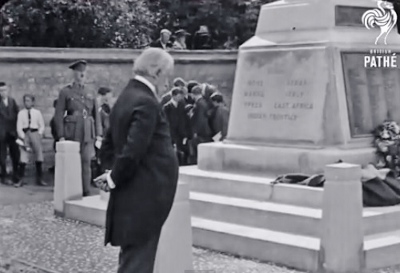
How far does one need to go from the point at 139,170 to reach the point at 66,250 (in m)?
3.63

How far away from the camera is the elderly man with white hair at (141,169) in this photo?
619cm

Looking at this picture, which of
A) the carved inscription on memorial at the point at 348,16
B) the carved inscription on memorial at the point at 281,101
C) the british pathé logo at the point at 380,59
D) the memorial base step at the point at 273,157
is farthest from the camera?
the british pathé logo at the point at 380,59

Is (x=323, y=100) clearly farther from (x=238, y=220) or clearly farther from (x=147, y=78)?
(x=147, y=78)

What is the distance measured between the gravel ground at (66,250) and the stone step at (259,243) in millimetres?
113

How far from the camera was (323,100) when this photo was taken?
10648 millimetres

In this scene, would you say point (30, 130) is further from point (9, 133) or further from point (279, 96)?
point (279, 96)

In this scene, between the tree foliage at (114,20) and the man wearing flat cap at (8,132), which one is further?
the tree foliage at (114,20)


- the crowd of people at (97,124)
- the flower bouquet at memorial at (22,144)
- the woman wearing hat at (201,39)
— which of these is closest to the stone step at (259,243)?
the crowd of people at (97,124)

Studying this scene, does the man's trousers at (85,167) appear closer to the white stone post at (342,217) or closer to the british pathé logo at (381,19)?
the british pathé logo at (381,19)

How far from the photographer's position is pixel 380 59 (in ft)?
37.2

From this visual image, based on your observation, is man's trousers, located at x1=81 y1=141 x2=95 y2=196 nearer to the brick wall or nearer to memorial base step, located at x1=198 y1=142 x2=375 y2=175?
memorial base step, located at x1=198 y1=142 x2=375 y2=175

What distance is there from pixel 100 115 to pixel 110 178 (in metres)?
8.77

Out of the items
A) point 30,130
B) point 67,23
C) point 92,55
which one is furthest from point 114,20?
point 30,130

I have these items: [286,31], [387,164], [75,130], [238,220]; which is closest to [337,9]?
[286,31]
